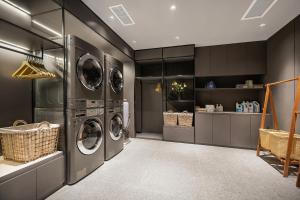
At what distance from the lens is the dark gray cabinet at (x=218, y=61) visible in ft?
12.4

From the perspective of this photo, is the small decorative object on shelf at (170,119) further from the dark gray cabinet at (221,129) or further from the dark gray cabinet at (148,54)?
the dark gray cabinet at (148,54)

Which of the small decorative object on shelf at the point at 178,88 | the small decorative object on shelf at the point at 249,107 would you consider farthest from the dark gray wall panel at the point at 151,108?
the small decorative object on shelf at the point at 249,107

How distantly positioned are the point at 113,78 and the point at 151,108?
2121 millimetres

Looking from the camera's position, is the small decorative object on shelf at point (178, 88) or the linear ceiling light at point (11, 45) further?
the small decorative object on shelf at point (178, 88)

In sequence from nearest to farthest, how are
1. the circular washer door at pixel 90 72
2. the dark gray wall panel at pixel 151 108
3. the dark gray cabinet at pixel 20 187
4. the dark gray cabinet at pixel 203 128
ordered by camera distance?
the dark gray cabinet at pixel 20 187 < the circular washer door at pixel 90 72 < the dark gray cabinet at pixel 203 128 < the dark gray wall panel at pixel 151 108

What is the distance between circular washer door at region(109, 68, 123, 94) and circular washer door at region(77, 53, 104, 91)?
0.35 meters

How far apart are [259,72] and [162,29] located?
256cm

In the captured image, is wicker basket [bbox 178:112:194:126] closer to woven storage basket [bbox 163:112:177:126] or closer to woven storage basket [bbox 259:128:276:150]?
woven storage basket [bbox 163:112:177:126]

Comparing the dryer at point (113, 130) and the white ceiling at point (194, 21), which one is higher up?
the white ceiling at point (194, 21)

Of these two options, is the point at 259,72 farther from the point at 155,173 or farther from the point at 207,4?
the point at 155,173

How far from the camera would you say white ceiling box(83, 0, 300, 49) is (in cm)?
217

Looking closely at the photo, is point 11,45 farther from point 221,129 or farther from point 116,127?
point 221,129

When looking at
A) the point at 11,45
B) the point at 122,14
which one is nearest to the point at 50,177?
the point at 11,45

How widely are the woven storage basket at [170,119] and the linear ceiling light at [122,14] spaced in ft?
7.79
